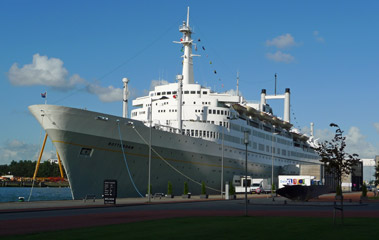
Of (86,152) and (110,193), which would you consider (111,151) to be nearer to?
(86,152)

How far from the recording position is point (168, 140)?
1870 inches

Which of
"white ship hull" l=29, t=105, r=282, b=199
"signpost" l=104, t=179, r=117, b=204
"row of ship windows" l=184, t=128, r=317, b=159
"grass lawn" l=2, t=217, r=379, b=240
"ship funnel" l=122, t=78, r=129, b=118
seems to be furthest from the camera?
"row of ship windows" l=184, t=128, r=317, b=159

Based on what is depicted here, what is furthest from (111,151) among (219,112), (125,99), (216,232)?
(216,232)

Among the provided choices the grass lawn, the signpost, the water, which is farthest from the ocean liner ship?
the water

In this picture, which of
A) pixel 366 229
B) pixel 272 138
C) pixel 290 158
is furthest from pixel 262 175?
pixel 366 229

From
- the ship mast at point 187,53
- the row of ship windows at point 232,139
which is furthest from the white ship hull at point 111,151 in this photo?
the ship mast at point 187,53

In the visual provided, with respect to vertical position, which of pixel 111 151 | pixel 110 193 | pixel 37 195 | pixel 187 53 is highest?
pixel 187 53

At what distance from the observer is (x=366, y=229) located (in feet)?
53.8

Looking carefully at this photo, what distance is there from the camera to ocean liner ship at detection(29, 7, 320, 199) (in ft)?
129

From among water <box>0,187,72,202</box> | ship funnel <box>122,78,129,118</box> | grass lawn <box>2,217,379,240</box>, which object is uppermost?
ship funnel <box>122,78,129,118</box>

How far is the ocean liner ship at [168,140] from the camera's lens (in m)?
39.2

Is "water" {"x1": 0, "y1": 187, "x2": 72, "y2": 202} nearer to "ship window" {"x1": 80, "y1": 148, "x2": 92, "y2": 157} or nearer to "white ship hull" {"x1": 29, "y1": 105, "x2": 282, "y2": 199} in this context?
"white ship hull" {"x1": 29, "y1": 105, "x2": 282, "y2": 199}

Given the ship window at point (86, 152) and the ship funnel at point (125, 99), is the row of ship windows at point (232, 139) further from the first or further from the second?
the ship window at point (86, 152)

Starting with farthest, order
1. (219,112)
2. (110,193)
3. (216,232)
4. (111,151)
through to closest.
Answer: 1. (219,112)
2. (111,151)
3. (110,193)
4. (216,232)
